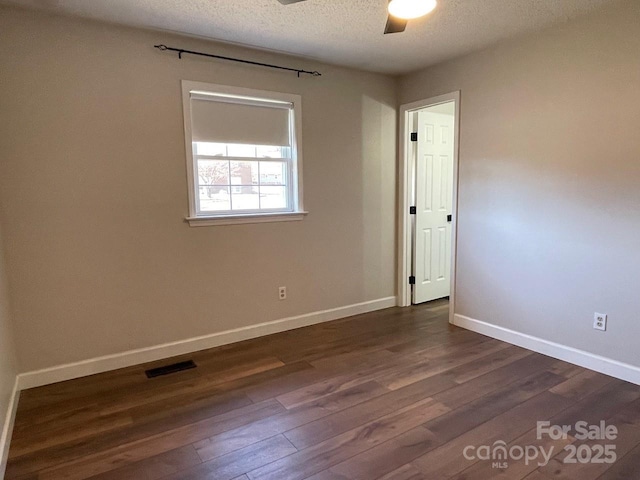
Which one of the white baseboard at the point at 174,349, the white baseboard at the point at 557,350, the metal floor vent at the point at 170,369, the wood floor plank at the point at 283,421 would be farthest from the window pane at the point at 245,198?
the white baseboard at the point at 557,350

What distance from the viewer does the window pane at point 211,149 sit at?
3.18m

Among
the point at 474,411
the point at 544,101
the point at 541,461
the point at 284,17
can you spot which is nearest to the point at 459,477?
the point at 541,461

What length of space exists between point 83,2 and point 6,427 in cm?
246

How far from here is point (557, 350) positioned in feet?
9.95

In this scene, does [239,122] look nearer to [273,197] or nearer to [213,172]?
[213,172]

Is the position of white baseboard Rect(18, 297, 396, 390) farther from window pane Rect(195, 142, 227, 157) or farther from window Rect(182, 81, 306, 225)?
window pane Rect(195, 142, 227, 157)

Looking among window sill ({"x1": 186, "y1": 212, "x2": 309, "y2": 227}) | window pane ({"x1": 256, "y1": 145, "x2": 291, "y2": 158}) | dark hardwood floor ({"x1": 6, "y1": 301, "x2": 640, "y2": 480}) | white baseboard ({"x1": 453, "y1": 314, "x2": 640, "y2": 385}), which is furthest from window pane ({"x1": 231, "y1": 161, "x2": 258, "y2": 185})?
white baseboard ({"x1": 453, "y1": 314, "x2": 640, "y2": 385})

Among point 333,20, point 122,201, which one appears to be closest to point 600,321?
point 333,20

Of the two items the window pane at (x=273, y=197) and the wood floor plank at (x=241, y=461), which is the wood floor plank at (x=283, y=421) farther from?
the window pane at (x=273, y=197)

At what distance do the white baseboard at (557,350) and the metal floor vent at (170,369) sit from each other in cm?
243

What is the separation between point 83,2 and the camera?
95.2 inches

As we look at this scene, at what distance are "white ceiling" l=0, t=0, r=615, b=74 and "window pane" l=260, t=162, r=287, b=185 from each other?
0.95 m

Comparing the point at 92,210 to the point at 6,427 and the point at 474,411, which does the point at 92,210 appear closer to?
the point at 6,427

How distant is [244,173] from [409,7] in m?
1.94
